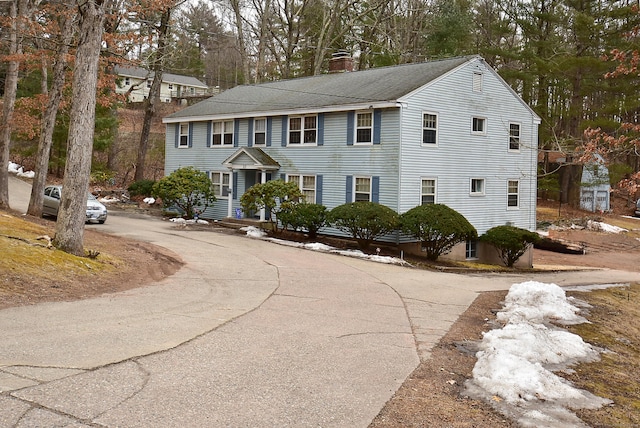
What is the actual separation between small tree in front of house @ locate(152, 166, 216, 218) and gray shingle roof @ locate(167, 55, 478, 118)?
3.67 metres

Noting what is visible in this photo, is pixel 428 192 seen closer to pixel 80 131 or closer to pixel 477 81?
pixel 477 81

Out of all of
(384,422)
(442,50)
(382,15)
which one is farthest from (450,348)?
(382,15)

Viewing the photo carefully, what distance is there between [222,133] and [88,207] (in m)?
8.90

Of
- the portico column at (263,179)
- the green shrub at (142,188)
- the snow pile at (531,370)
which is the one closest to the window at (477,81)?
the portico column at (263,179)

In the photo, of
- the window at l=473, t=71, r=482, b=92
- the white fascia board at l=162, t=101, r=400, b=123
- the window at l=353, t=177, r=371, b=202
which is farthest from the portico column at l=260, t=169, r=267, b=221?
the window at l=473, t=71, r=482, b=92

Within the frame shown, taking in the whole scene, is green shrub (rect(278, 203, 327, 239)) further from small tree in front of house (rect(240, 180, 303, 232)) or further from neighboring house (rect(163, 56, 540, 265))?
neighboring house (rect(163, 56, 540, 265))

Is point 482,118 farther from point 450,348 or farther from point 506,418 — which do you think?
point 506,418

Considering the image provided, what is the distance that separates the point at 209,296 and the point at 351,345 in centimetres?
404

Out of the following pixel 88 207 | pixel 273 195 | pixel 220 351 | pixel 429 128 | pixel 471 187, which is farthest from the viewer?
pixel 471 187

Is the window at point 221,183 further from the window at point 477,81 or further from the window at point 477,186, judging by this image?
the window at point 477,81

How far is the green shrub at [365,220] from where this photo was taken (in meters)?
21.9

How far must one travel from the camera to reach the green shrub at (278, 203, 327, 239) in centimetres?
2397

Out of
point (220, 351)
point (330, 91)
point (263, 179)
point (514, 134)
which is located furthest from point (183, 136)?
point (220, 351)

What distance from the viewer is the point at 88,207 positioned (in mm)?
24094
